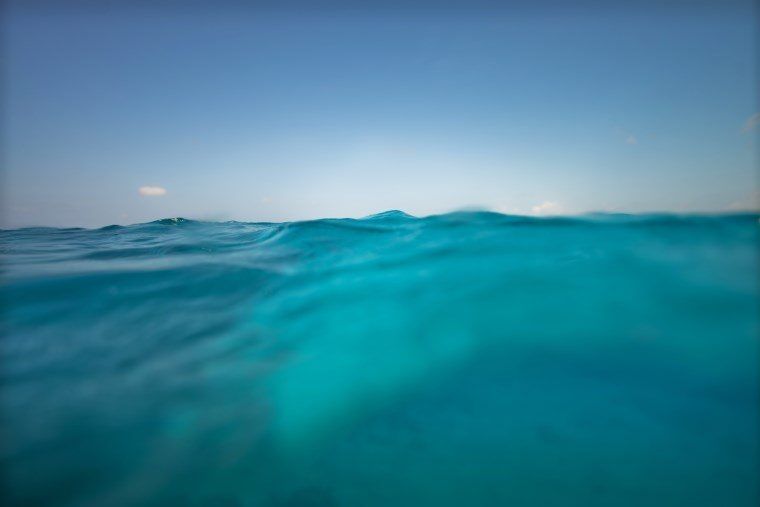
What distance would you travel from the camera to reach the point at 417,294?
5836mm

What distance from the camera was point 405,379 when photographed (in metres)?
4.36

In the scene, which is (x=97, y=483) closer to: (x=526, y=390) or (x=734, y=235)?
(x=526, y=390)

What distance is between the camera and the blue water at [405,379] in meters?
3.13

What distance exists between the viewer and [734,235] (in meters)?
6.55

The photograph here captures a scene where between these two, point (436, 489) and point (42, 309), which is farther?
point (42, 309)

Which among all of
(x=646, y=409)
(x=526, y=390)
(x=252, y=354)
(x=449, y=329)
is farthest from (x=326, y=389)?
(x=646, y=409)

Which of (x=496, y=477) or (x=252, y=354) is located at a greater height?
(x=252, y=354)

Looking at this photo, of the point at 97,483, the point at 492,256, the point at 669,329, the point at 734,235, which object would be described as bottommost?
the point at 97,483

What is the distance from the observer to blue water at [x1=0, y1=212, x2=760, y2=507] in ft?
10.3

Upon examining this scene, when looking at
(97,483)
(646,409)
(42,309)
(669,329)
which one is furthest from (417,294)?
(42,309)

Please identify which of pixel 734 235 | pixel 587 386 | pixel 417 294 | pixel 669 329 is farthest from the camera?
pixel 734 235

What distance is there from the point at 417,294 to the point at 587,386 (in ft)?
9.69

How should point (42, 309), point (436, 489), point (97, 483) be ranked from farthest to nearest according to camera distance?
1. point (42, 309)
2. point (436, 489)
3. point (97, 483)

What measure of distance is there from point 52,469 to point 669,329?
8.02 metres
